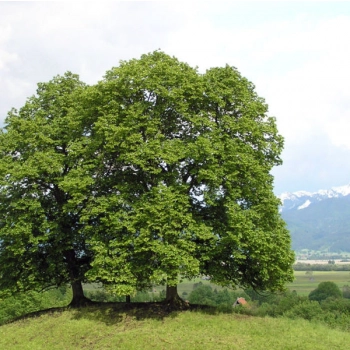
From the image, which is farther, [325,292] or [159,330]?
[325,292]

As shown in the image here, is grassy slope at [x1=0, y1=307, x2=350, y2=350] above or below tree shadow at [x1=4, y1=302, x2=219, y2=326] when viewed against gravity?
below

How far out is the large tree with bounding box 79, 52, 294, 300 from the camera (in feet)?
83.1

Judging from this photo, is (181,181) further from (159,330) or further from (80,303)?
(80,303)

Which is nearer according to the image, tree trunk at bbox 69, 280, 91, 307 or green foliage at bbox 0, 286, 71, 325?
tree trunk at bbox 69, 280, 91, 307

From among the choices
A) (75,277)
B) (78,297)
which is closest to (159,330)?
(75,277)

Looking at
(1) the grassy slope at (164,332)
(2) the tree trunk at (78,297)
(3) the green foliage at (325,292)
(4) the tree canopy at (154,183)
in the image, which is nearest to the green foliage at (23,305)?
(2) the tree trunk at (78,297)

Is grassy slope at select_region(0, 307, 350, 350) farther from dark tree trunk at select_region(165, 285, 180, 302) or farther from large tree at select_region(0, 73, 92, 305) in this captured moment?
large tree at select_region(0, 73, 92, 305)

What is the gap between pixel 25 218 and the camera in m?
28.6

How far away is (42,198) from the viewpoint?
101ft

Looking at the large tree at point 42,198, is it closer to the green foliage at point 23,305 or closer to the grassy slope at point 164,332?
the grassy slope at point 164,332

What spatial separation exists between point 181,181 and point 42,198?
10618 mm

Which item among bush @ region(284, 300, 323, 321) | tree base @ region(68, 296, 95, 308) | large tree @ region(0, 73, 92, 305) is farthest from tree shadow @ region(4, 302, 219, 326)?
bush @ region(284, 300, 323, 321)

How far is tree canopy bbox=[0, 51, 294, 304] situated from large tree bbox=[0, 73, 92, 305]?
0.11 metres

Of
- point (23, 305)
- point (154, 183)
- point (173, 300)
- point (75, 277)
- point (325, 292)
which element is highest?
point (154, 183)
